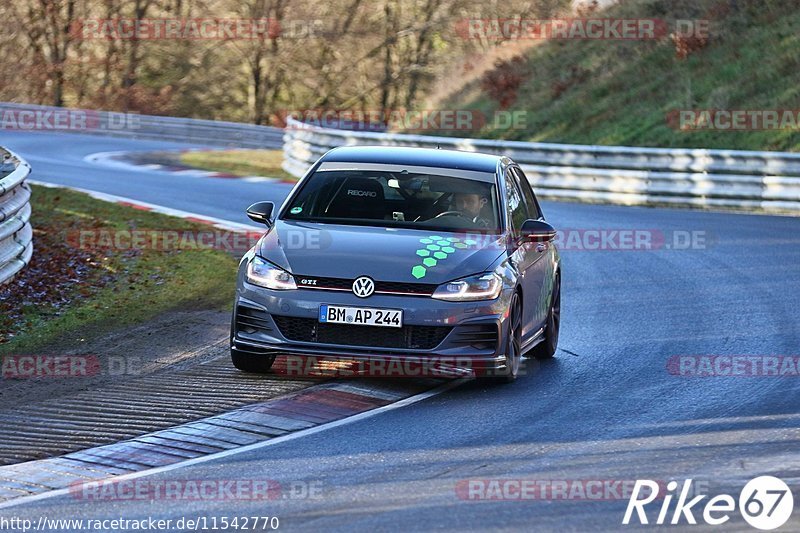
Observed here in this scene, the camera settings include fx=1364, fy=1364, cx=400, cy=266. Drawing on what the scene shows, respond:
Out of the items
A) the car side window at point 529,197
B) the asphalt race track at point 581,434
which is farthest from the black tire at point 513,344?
the car side window at point 529,197

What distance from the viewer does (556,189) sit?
2623cm

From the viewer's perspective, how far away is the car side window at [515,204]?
10.4 meters

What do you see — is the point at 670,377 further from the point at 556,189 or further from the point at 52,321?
the point at 556,189

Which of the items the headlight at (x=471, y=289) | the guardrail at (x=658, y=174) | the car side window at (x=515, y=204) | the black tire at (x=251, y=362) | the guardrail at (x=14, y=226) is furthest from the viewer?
the guardrail at (x=658, y=174)

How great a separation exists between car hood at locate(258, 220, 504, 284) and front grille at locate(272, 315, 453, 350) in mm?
324

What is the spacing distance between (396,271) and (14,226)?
5470 mm

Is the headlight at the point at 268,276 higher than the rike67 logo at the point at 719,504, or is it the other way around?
the headlight at the point at 268,276

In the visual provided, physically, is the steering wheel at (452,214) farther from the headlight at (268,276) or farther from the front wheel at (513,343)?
the headlight at (268,276)

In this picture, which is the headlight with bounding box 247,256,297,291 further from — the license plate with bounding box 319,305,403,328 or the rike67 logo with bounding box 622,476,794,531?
the rike67 logo with bounding box 622,476,794,531

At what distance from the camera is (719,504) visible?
6426 mm

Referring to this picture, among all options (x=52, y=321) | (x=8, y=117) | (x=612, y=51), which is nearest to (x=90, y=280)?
(x=52, y=321)

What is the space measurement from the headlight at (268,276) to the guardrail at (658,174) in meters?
14.1

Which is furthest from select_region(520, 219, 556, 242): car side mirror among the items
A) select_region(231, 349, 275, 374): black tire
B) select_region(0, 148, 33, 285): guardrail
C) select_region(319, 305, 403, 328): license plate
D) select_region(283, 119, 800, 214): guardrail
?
select_region(283, 119, 800, 214): guardrail

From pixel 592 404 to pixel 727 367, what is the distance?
185 cm
